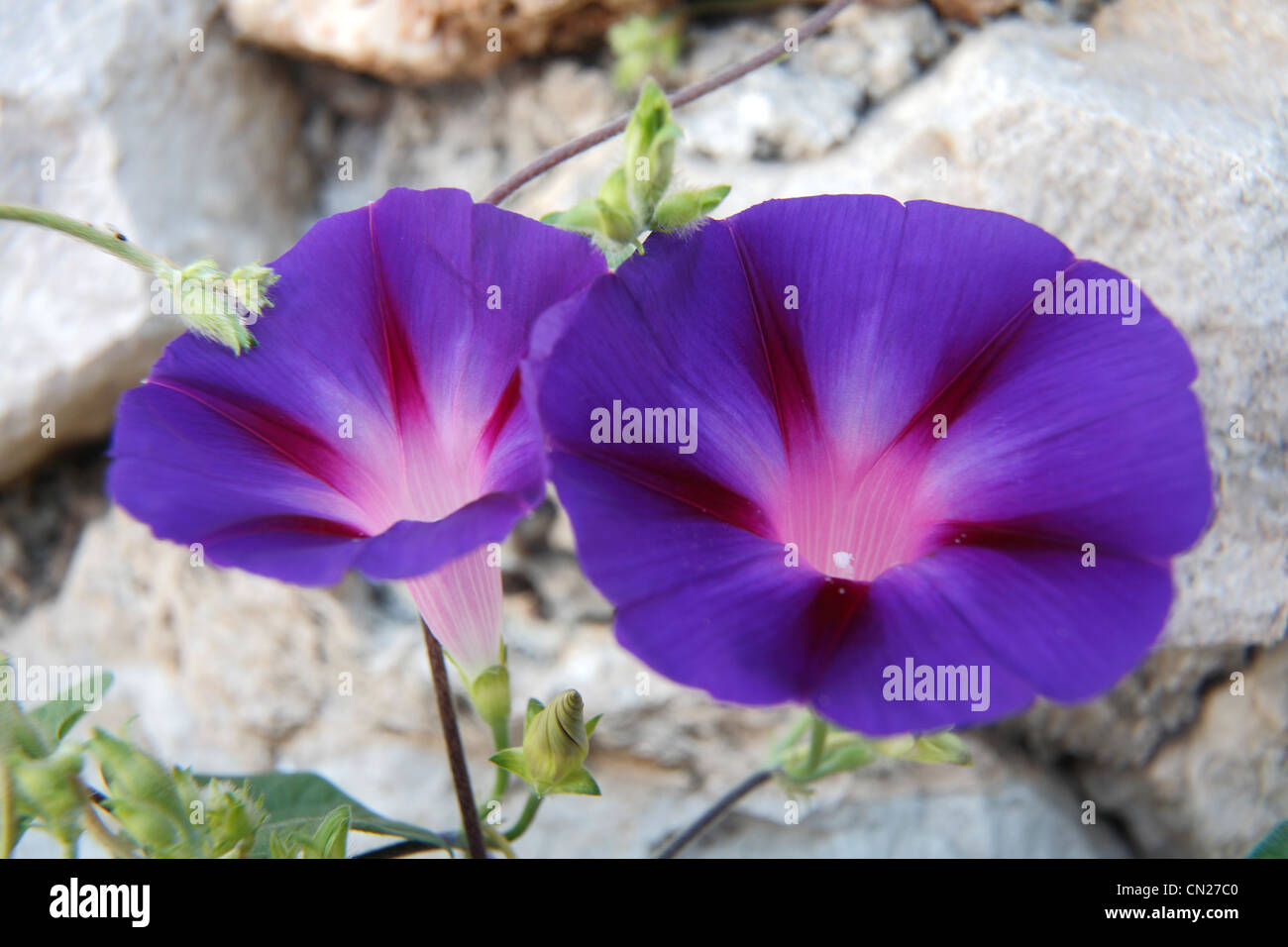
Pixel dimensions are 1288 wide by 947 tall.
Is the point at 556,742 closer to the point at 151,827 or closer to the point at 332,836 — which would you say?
the point at 332,836

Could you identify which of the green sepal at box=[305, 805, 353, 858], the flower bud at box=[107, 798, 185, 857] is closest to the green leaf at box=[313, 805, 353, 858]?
the green sepal at box=[305, 805, 353, 858]

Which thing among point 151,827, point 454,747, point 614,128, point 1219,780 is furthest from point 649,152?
point 1219,780

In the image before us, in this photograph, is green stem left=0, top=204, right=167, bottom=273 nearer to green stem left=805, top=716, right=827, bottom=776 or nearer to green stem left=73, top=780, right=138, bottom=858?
green stem left=73, top=780, right=138, bottom=858

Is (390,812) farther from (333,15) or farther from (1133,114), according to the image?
(1133,114)

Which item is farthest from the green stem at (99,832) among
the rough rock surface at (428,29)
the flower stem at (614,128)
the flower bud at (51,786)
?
the rough rock surface at (428,29)

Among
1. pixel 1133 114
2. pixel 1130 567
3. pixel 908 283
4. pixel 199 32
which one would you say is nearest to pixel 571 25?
pixel 199 32

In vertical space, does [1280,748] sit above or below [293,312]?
below
